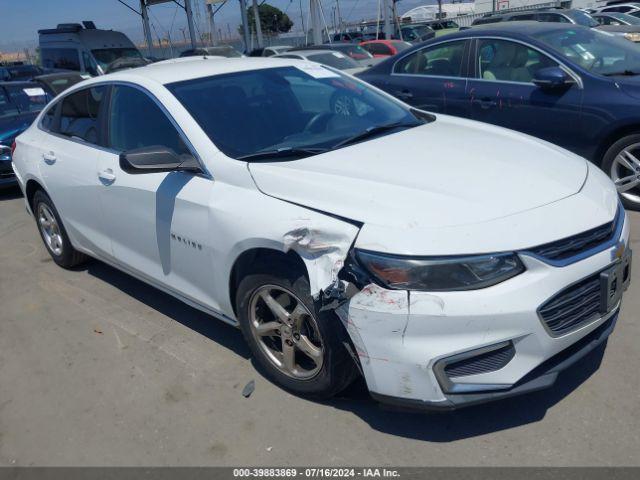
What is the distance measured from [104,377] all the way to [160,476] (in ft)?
3.33

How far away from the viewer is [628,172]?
5215 millimetres

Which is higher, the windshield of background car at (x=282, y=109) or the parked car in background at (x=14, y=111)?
the windshield of background car at (x=282, y=109)

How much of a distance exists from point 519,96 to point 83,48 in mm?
18306

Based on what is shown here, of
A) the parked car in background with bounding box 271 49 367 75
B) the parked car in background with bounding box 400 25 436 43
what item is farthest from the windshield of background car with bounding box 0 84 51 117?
the parked car in background with bounding box 400 25 436 43

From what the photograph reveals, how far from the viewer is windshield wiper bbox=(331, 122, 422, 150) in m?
3.41

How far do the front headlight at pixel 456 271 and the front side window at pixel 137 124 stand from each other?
61.7 inches

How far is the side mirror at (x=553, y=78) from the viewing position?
531 cm

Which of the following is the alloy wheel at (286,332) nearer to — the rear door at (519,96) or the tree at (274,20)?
the rear door at (519,96)

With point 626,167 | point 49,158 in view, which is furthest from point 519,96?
point 49,158

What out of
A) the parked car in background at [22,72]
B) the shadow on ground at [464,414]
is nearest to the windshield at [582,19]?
the shadow on ground at [464,414]

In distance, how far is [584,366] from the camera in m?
3.15

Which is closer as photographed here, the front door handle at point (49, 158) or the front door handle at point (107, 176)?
the front door handle at point (107, 176)

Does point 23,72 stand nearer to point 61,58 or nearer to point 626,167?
point 61,58

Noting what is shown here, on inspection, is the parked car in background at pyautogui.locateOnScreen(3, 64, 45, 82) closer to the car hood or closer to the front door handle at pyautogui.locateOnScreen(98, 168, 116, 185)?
the front door handle at pyautogui.locateOnScreen(98, 168, 116, 185)
